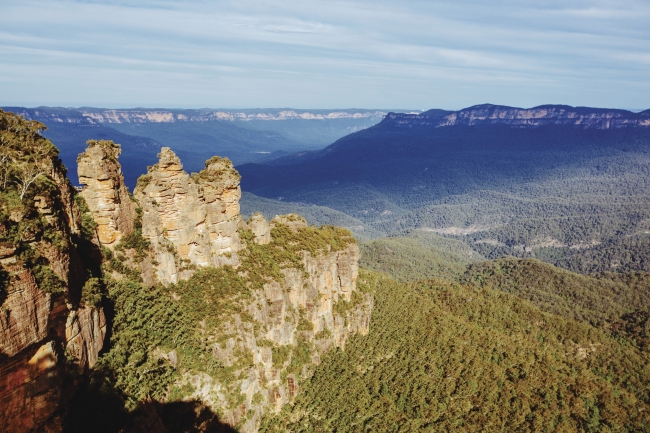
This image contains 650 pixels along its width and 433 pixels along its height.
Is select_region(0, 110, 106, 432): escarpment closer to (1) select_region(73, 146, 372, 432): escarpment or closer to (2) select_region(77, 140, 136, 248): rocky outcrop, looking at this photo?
(2) select_region(77, 140, 136, 248): rocky outcrop

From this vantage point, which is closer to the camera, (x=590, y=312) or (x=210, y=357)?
(x=210, y=357)

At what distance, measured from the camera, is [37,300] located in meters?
18.3

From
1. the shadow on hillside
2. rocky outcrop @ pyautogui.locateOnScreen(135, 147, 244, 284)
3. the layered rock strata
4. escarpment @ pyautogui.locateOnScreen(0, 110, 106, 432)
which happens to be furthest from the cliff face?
the layered rock strata

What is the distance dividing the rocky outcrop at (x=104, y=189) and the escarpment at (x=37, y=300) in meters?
4.18

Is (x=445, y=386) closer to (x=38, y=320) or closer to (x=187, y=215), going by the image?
(x=187, y=215)

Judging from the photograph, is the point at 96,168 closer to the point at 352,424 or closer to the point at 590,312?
the point at 352,424

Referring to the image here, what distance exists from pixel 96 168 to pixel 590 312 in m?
109

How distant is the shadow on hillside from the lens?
21.3 m

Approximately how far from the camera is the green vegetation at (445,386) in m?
38.6

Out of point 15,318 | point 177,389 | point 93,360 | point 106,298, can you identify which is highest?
point 15,318

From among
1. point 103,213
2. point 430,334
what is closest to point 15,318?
point 103,213

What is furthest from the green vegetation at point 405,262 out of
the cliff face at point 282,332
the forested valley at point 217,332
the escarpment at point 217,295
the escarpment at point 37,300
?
the escarpment at point 37,300

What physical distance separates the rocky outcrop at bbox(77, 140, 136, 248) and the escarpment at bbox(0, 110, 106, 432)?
4.18m

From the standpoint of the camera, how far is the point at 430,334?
4997cm
